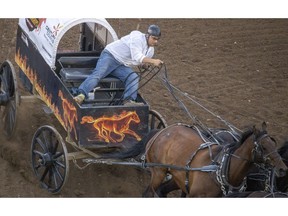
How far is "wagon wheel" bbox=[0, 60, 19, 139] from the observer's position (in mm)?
11344

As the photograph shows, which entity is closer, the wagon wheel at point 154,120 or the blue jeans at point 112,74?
the blue jeans at point 112,74

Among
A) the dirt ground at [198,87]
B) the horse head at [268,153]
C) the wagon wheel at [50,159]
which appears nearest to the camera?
the horse head at [268,153]

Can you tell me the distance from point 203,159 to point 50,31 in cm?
277

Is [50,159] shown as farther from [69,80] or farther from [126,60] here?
[126,60]

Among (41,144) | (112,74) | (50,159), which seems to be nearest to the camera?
(50,159)

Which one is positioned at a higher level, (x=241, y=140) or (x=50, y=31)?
(x=50, y=31)

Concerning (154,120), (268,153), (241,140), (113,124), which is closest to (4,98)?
(154,120)

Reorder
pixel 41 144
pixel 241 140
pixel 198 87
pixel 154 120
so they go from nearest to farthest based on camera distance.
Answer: pixel 241 140 < pixel 41 144 < pixel 154 120 < pixel 198 87

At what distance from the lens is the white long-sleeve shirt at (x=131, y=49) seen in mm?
10398

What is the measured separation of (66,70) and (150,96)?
2.36 m

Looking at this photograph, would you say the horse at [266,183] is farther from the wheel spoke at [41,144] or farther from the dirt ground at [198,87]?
the wheel spoke at [41,144]

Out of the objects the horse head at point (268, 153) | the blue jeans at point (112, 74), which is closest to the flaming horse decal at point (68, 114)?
the blue jeans at point (112, 74)

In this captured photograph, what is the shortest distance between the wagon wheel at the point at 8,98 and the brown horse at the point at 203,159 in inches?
84.9

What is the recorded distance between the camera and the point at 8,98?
11555 mm
